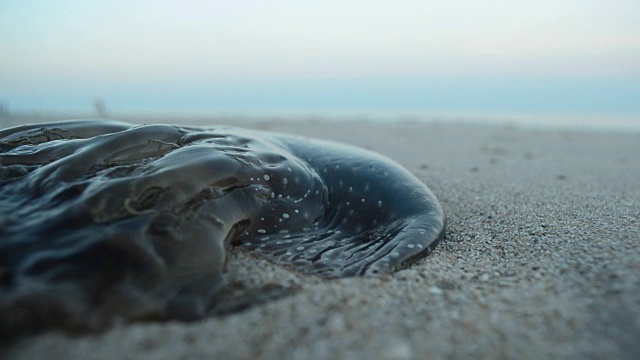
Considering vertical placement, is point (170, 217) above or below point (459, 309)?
above

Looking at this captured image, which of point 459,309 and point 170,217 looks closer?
point 459,309

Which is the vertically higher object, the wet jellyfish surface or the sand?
the wet jellyfish surface

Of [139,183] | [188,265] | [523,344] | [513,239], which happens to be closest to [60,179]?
[139,183]

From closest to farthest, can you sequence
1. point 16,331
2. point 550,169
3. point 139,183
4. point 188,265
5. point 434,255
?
1. point 16,331
2. point 188,265
3. point 139,183
4. point 434,255
5. point 550,169

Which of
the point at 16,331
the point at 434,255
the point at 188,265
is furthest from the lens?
the point at 434,255

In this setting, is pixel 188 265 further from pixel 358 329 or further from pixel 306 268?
pixel 358 329

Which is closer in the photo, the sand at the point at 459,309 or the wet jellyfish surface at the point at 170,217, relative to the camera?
the sand at the point at 459,309

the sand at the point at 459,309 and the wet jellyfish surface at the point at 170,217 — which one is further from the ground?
the wet jellyfish surface at the point at 170,217

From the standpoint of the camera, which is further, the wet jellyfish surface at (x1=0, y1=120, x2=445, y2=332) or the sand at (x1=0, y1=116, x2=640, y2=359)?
the wet jellyfish surface at (x1=0, y1=120, x2=445, y2=332)
